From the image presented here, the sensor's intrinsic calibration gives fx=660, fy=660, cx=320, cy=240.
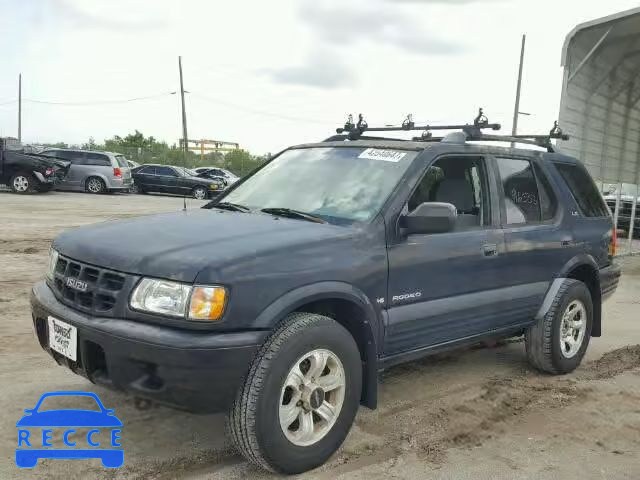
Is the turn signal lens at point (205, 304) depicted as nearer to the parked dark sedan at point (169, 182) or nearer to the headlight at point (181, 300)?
the headlight at point (181, 300)

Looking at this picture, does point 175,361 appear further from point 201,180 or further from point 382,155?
point 201,180

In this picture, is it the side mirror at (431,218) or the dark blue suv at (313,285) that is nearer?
the dark blue suv at (313,285)

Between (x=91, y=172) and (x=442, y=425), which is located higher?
(x=91, y=172)

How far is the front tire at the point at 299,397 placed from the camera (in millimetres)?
2945

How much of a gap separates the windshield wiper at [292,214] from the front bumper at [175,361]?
903mm

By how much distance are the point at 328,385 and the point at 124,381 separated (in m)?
0.97

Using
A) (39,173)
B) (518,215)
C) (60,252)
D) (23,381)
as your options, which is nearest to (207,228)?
(60,252)

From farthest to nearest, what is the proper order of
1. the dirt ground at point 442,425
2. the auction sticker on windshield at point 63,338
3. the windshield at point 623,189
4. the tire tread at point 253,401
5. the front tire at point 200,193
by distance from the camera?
the front tire at point 200,193 < the windshield at point 623,189 < the dirt ground at point 442,425 < the auction sticker on windshield at point 63,338 < the tire tread at point 253,401

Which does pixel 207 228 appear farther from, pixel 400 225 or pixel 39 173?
pixel 39 173

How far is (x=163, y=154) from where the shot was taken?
43969 mm

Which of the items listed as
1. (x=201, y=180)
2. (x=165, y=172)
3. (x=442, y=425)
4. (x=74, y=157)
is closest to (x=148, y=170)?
(x=165, y=172)

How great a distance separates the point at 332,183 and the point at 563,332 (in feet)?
7.52

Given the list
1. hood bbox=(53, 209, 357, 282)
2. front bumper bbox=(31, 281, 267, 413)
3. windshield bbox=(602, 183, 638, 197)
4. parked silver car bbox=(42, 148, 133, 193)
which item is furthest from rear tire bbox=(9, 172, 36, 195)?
front bumper bbox=(31, 281, 267, 413)

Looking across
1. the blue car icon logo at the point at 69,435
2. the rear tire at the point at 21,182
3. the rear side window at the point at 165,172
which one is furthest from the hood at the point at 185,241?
the rear side window at the point at 165,172
